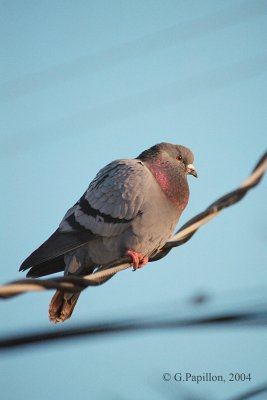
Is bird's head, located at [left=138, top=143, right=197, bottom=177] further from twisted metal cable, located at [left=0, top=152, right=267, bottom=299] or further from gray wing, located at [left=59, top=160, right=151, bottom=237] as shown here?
twisted metal cable, located at [left=0, top=152, right=267, bottom=299]

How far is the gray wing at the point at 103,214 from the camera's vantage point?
5949 mm

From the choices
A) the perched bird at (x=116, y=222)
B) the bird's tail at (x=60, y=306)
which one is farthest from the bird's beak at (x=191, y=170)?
the bird's tail at (x=60, y=306)

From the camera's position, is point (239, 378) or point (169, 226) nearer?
point (239, 378)

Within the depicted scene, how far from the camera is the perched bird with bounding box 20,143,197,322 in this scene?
19.6 ft

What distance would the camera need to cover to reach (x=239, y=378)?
17.3ft

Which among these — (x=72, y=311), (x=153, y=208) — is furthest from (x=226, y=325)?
(x=72, y=311)

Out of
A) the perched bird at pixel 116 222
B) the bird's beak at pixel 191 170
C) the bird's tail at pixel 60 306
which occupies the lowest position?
the bird's tail at pixel 60 306

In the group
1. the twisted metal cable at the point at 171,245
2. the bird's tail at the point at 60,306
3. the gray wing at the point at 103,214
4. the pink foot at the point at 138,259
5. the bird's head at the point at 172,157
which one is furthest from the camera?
the bird's head at the point at 172,157

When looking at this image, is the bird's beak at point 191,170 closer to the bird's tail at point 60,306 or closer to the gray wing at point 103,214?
the gray wing at point 103,214

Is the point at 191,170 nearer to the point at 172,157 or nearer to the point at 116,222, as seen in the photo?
the point at 172,157

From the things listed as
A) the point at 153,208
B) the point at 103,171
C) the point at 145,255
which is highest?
the point at 103,171

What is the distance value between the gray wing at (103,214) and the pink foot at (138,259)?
28 centimetres

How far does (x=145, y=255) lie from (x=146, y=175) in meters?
0.81

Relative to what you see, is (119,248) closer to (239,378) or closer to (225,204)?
(239,378)
